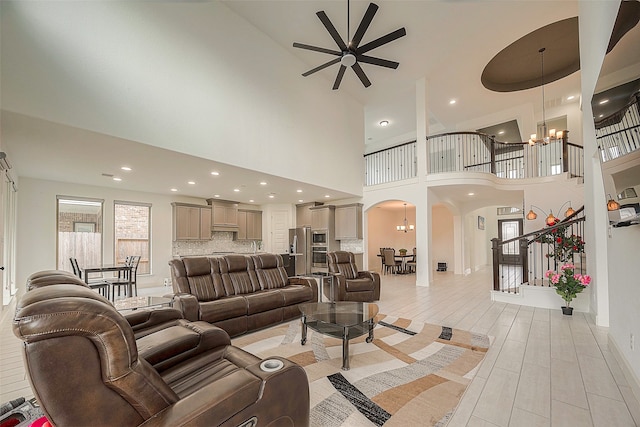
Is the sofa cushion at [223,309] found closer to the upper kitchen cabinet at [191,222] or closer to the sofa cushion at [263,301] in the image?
the sofa cushion at [263,301]

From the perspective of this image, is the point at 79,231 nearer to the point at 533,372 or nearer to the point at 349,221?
the point at 349,221

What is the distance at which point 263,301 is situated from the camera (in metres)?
3.76

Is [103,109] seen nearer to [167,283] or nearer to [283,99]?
[283,99]

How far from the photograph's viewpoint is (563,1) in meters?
5.09

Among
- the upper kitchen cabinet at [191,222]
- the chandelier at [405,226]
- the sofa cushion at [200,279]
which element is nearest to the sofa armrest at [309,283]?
the sofa cushion at [200,279]

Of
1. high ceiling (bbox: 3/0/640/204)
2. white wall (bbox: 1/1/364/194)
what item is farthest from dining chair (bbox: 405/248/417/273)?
white wall (bbox: 1/1/364/194)

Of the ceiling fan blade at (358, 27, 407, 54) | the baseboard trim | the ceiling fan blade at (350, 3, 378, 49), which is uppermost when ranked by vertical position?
the ceiling fan blade at (350, 3, 378, 49)

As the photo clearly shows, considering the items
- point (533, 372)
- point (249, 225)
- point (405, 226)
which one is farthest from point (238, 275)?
point (405, 226)

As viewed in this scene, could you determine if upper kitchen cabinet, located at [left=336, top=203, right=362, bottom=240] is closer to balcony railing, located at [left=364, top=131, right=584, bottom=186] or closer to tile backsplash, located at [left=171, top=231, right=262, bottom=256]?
balcony railing, located at [left=364, top=131, right=584, bottom=186]

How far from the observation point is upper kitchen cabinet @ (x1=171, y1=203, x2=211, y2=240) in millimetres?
7762

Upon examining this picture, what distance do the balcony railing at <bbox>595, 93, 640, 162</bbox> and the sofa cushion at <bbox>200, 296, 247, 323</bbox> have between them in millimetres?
3788

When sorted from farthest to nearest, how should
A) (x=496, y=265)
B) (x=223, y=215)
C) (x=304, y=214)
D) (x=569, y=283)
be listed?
(x=304, y=214) < (x=223, y=215) < (x=496, y=265) < (x=569, y=283)

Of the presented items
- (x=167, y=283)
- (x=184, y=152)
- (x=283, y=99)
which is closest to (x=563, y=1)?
(x=283, y=99)

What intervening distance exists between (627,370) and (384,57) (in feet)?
21.6
